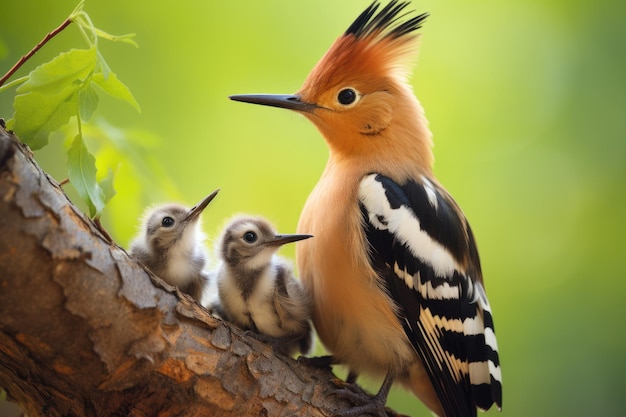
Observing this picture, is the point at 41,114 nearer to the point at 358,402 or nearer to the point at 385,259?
the point at 385,259

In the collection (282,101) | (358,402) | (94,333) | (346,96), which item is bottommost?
(94,333)

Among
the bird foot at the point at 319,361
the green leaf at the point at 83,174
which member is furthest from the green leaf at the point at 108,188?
the bird foot at the point at 319,361

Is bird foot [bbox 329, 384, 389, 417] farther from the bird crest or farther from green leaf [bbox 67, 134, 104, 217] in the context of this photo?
the bird crest

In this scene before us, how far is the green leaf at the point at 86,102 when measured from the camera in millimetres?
1592

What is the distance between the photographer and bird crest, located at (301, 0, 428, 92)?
8.07ft

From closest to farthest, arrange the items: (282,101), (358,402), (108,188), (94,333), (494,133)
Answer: (94,333)
(108,188)
(358,402)
(282,101)
(494,133)

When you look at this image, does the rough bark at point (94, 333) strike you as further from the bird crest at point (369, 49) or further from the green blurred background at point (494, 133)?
the green blurred background at point (494, 133)

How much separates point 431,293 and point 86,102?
48.5 inches

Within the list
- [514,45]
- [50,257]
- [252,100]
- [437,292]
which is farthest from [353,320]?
[514,45]

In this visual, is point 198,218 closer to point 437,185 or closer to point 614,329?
point 437,185

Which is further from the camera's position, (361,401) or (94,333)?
(361,401)

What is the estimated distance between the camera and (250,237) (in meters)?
2.27

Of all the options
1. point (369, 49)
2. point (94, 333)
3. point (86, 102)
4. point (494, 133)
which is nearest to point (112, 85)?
point (86, 102)

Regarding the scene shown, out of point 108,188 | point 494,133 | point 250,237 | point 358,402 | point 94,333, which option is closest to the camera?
point 94,333
